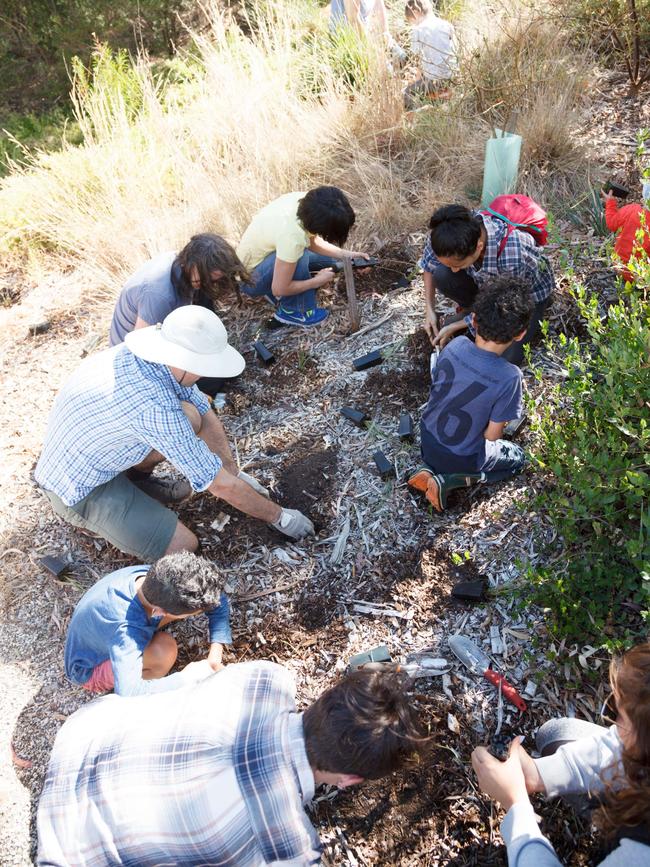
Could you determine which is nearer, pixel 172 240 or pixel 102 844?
pixel 102 844

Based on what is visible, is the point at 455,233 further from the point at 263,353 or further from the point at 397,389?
the point at 263,353

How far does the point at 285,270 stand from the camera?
3916 millimetres

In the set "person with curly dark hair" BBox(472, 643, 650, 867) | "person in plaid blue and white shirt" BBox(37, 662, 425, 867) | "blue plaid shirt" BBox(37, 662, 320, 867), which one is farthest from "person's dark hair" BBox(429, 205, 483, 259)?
"blue plaid shirt" BBox(37, 662, 320, 867)

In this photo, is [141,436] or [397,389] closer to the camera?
[141,436]

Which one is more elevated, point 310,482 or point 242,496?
point 242,496

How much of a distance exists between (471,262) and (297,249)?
1.17 meters

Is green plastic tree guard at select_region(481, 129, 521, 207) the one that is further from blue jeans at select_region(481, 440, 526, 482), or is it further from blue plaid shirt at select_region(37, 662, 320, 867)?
blue plaid shirt at select_region(37, 662, 320, 867)

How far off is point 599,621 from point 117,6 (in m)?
11.4

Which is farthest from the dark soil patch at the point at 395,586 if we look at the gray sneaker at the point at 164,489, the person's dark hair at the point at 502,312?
the person's dark hair at the point at 502,312

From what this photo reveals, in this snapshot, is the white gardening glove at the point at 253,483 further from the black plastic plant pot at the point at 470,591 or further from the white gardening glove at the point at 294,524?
the black plastic plant pot at the point at 470,591

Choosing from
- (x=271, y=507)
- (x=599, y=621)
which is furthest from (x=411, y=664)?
(x=271, y=507)

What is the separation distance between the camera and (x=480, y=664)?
2.46 meters

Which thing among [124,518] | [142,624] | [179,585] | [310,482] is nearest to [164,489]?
[124,518]

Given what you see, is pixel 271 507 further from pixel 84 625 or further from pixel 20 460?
pixel 20 460
